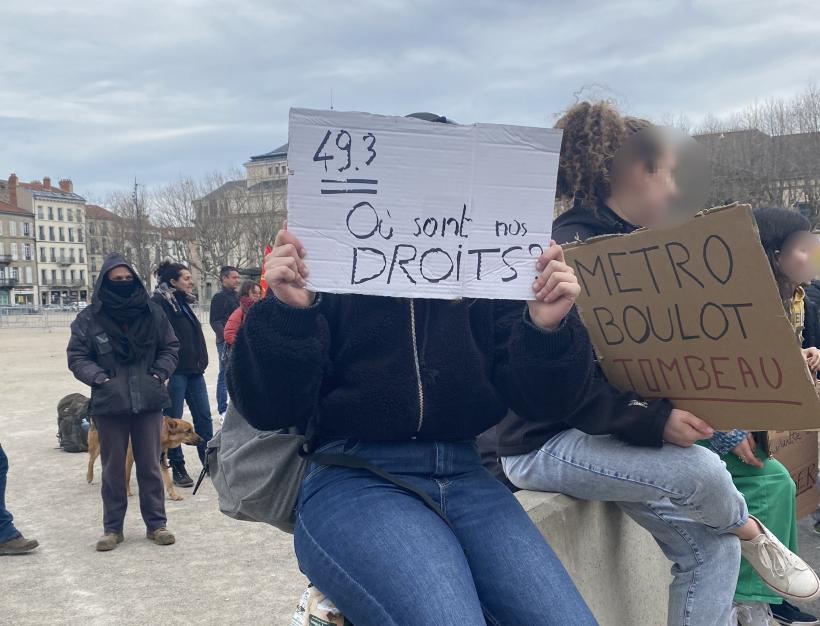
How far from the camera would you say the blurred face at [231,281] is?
10163 millimetres

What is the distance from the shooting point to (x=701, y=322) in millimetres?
2117

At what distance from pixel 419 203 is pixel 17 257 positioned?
99.1m

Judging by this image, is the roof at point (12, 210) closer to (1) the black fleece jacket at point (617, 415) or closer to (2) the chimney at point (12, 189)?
(2) the chimney at point (12, 189)

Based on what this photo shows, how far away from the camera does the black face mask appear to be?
554 centimetres

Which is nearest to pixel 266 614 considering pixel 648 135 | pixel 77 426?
pixel 648 135

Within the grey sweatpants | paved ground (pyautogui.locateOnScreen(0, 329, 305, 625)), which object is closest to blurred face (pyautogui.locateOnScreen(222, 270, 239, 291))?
paved ground (pyautogui.locateOnScreen(0, 329, 305, 625))

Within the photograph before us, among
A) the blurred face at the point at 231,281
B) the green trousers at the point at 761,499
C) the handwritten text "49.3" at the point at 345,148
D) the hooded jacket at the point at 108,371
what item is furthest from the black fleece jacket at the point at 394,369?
the blurred face at the point at 231,281

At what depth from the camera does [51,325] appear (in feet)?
121

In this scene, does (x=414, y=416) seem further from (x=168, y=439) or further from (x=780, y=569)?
(x=168, y=439)

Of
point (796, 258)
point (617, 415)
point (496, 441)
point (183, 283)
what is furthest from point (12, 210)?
point (617, 415)

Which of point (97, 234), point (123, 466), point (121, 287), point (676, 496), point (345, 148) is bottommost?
point (123, 466)

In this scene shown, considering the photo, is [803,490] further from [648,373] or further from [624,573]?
[648,373]

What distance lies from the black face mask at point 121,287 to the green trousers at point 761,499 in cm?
418

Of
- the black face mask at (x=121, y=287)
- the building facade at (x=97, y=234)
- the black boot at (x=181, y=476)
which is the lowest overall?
the black boot at (x=181, y=476)
